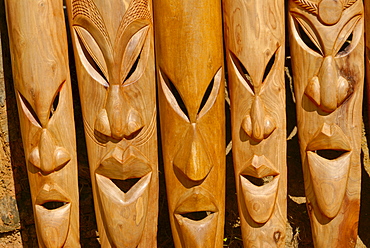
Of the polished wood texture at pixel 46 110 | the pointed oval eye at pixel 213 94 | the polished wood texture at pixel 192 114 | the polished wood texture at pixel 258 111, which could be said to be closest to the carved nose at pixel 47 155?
the polished wood texture at pixel 46 110

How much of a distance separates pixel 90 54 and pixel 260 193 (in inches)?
29.2

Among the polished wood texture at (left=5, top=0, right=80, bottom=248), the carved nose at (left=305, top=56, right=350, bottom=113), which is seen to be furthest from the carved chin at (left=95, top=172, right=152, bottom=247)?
the carved nose at (left=305, top=56, right=350, bottom=113)

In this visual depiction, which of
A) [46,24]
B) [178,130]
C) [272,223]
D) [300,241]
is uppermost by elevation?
[46,24]

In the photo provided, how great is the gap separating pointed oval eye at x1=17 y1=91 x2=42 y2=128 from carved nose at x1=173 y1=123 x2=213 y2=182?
0.49 m

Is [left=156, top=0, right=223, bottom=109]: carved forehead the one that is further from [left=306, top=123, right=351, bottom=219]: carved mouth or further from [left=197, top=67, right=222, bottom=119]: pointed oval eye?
[left=306, top=123, right=351, bottom=219]: carved mouth

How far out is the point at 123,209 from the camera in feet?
6.31

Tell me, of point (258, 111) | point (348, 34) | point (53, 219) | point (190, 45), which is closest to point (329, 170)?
point (258, 111)

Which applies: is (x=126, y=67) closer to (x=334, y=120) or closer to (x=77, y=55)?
(x=77, y=55)

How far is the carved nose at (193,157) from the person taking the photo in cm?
190

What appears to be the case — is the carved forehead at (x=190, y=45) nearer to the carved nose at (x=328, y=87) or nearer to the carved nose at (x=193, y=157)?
the carved nose at (x=193, y=157)

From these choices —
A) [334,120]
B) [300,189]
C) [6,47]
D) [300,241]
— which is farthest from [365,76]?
[6,47]

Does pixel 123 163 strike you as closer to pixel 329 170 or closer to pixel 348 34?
pixel 329 170

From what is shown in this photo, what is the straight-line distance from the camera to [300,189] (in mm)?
2340

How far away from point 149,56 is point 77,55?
238mm
